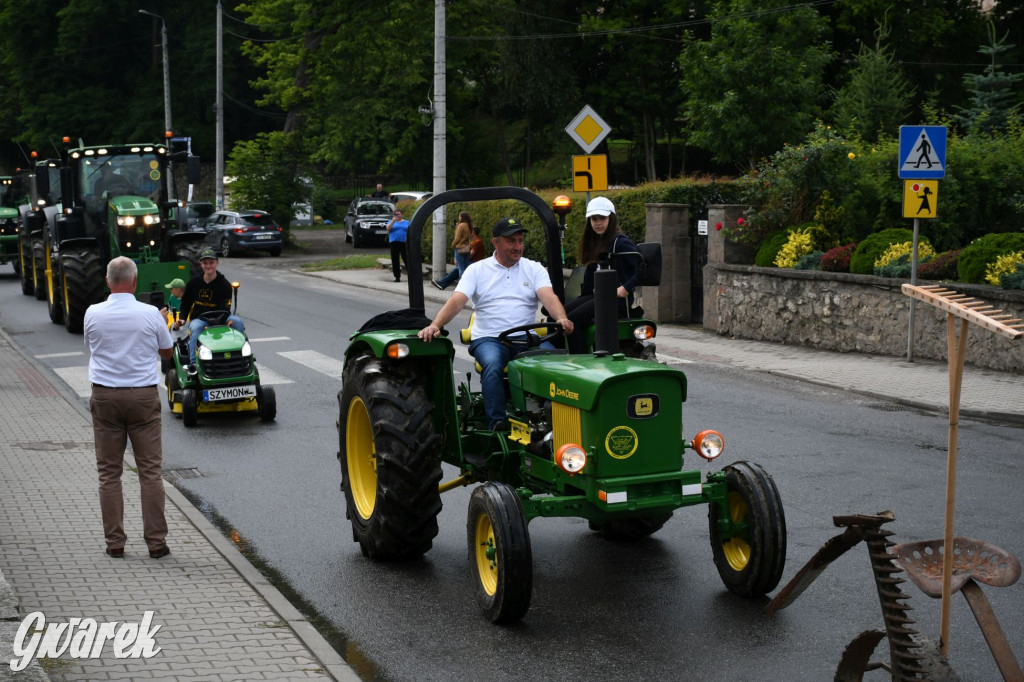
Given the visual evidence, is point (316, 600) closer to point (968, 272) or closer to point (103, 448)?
point (103, 448)

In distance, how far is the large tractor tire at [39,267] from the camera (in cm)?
2567

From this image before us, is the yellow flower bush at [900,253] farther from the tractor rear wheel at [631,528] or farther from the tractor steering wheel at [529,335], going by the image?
the tractor steering wheel at [529,335]

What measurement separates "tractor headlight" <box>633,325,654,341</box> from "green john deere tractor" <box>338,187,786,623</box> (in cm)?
58

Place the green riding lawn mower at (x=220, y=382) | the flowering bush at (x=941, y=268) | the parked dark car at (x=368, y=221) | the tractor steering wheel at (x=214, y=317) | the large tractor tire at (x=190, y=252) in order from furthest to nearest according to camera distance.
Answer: the parked dark car at (x=368, y=221) < the large tractor tire at (x=190, y=252) < the flowering bush at (x=941, y=268) < the tractor steering wheel at (x=214, y=317) < the green riding lawn mower at (x=220, y=382)

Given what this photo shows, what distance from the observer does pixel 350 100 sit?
49.2 meters

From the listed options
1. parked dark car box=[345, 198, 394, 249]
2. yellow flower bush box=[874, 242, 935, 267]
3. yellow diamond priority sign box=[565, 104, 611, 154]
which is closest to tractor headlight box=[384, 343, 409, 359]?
yellow flower bush box=[874, 242, 935, 267]

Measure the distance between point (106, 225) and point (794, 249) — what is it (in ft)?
41.1

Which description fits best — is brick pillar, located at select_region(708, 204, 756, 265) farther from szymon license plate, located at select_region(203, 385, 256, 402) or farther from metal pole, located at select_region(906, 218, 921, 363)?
szymon license plate, located at select_region(203, 385, 256, 402)

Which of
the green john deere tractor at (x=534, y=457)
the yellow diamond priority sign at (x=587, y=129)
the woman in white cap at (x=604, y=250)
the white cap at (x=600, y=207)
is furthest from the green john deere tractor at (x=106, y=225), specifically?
the green john deere tractor at (x=534, y=457)

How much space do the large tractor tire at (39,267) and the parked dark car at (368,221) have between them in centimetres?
1616

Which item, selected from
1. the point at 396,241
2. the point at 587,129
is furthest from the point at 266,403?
the point at 396,241

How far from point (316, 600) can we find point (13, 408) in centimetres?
781

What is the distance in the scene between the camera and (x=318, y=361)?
1750 cm

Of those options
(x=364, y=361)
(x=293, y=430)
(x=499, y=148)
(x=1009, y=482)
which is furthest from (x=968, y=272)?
(x=499, y=148)
